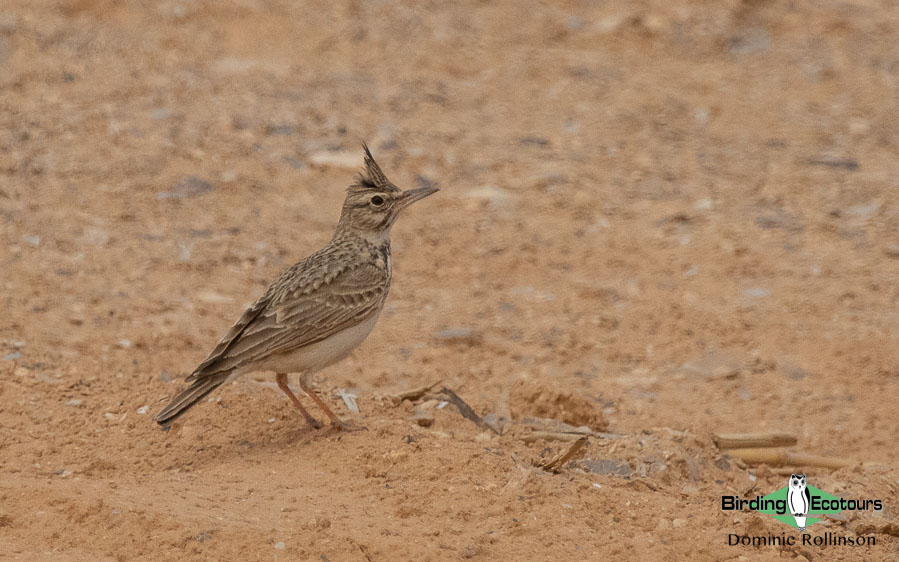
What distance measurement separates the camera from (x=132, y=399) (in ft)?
21.9

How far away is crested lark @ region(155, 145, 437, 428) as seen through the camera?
19.9ft

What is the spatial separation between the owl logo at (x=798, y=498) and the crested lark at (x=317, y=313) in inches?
97.7

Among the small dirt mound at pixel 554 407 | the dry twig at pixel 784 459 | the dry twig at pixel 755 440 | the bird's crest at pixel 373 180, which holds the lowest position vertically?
the dry twig at pixel 784 459

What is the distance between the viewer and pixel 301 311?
6.34 meters

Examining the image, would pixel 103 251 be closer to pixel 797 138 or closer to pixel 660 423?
pixel 660 423

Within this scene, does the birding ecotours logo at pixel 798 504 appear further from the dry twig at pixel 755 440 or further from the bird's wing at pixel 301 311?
the bird's wing at pixel 301 311

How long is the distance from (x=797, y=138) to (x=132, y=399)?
9113mm

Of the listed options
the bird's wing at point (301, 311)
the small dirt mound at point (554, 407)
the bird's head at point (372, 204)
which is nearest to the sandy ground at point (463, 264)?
the small dirt mound at point (554, 407)

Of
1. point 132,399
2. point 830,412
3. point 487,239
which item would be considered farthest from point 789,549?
point 487,239

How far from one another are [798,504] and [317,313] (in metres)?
2.84

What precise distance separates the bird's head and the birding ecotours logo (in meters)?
2.66

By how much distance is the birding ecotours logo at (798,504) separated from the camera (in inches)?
235

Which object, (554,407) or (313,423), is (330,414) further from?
(554,407)

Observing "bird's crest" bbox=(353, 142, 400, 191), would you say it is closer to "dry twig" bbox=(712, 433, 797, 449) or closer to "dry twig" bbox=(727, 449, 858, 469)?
"dry twig" bbox=(712, 433, 797, 449)
